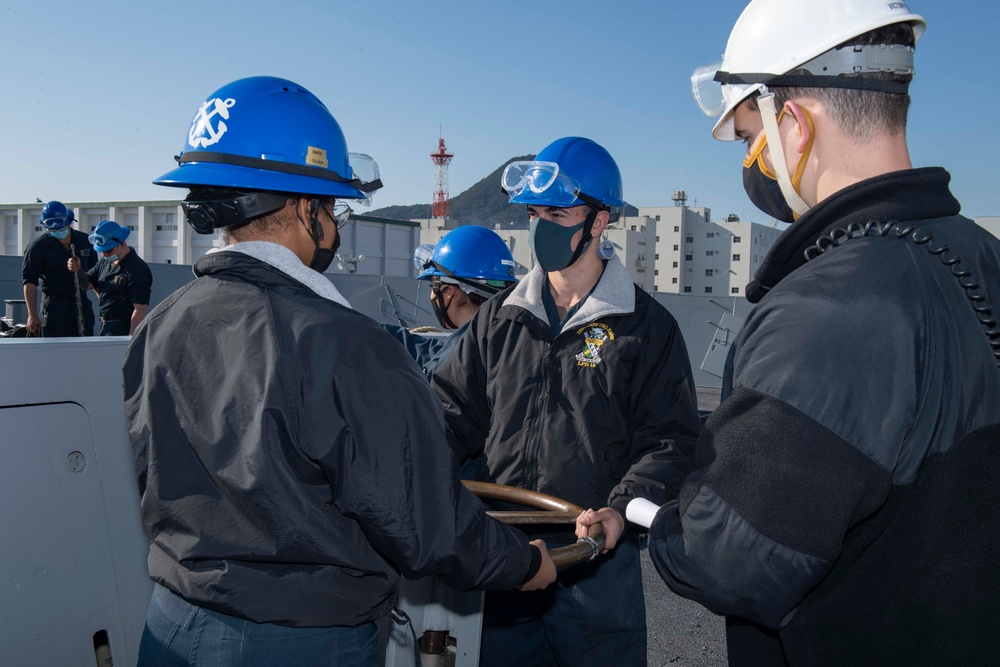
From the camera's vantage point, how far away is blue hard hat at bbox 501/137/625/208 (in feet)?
10.2

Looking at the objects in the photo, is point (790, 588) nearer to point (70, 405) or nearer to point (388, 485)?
point (388, 485)

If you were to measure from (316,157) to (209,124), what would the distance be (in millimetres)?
276

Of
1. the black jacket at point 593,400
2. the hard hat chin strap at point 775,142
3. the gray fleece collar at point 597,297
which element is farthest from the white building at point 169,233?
the hard hat chin strap at point 775,142

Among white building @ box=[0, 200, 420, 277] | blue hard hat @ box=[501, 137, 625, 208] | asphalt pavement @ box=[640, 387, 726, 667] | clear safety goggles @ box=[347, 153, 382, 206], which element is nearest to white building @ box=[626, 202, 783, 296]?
white building @ box=[0, 200, 420, 277]

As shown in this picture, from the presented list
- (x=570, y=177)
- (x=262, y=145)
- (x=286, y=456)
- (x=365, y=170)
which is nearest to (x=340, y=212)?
(x=365, y=170)

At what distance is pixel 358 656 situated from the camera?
5.91 feet

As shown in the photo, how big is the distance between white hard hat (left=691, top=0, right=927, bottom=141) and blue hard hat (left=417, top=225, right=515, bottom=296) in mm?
2920

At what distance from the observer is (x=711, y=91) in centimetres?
180

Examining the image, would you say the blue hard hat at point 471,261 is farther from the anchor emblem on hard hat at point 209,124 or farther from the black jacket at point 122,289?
the black jacket at point 122,289

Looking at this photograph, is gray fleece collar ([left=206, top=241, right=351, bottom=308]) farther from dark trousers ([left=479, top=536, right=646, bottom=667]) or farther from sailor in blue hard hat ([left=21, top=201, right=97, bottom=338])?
sailor in blue hard hat ([left=21, top=201, right=97, bottom=338])

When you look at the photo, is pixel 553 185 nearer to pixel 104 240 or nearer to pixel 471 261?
pixel 471 261

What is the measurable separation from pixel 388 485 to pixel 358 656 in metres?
0.47

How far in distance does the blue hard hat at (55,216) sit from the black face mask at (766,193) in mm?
9492

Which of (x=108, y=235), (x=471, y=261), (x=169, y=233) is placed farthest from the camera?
(x=169, y=233)
